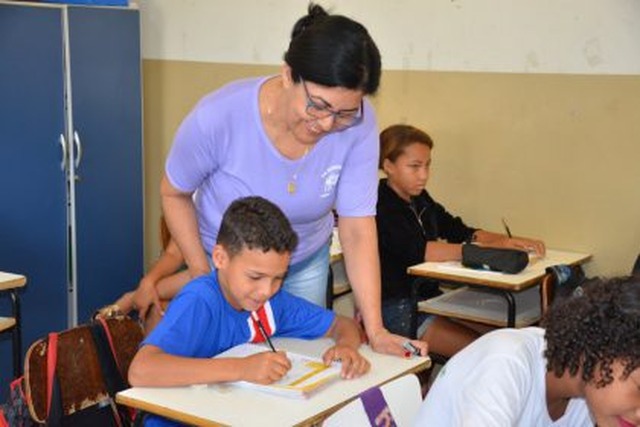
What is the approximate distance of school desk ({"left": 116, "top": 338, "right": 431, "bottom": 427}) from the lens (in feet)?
6.10

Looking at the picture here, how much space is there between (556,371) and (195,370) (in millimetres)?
806

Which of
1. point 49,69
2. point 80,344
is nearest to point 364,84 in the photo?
point 80,344

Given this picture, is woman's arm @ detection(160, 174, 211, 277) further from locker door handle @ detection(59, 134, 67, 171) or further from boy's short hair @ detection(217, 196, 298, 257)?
locker door handle @ detection(59, 134, 67, 171)

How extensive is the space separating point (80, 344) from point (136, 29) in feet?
9.40

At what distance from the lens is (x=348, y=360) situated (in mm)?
2158

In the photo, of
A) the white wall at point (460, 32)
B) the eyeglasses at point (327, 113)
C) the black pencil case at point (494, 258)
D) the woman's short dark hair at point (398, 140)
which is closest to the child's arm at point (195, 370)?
the eyeglasses at point (327, 113)

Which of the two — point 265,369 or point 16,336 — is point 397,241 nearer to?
point 16,336

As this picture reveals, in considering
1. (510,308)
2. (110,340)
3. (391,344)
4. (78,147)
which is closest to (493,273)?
(510,308)

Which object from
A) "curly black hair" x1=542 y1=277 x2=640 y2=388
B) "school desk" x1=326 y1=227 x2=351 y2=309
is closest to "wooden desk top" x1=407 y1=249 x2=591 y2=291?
"school desk" x1=326 y1=227 x2=351 y2=309

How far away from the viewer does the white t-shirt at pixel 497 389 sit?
1.49 m

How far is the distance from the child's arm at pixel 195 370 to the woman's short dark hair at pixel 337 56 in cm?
62

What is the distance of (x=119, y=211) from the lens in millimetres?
4828

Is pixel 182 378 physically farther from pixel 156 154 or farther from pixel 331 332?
pixel 156 154

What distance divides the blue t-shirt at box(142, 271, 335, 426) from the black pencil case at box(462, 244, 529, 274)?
49.6 inches
